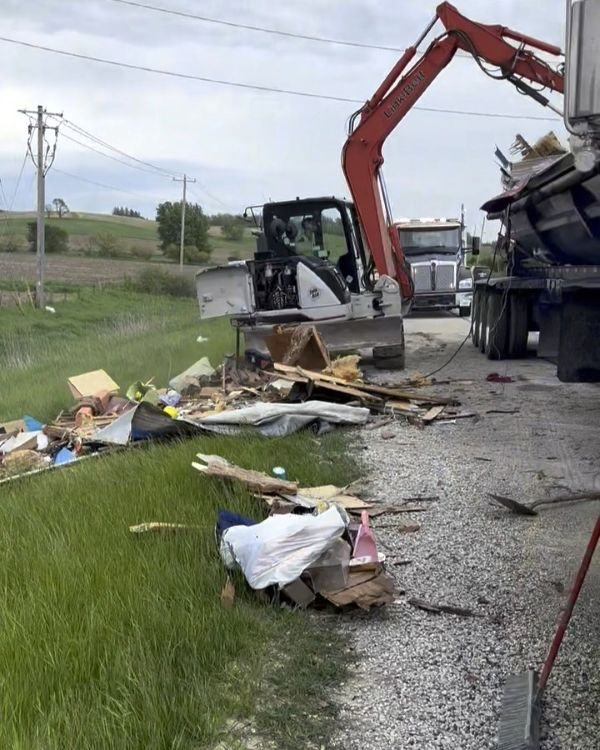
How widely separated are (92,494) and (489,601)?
3071 mm

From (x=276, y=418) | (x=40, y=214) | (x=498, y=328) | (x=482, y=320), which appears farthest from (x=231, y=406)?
(x=40, y=214)

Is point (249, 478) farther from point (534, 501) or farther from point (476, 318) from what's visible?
point (476, 318)

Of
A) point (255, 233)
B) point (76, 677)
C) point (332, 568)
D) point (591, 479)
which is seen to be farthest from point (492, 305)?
point (76, 677)

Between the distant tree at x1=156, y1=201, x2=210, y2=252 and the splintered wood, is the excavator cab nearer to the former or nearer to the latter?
the splintered wood

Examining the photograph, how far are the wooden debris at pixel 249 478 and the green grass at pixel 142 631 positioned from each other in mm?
83

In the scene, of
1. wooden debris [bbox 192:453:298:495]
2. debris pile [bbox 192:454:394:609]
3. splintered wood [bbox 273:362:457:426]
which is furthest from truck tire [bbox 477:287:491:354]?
debris pile [bbox 192:454:394:609]

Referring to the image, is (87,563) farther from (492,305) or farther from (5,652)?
(492,305)

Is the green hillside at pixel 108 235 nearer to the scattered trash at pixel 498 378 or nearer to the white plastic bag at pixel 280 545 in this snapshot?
the scattered trash at pixel 498 378

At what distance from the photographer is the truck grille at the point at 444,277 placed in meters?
24.6

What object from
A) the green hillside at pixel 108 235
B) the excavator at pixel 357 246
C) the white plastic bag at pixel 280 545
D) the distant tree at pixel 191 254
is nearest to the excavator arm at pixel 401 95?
the excavator at pixel 357 246

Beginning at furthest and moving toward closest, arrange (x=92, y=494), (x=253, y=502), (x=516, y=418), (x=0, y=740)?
(x=516, y=418), (x=92, y=494), (x=253, y=502), (x=0, y=740)

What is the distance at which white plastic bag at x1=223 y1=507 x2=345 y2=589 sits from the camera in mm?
4750

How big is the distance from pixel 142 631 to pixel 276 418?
4.79 meters

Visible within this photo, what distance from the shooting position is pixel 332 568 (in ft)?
16.2
